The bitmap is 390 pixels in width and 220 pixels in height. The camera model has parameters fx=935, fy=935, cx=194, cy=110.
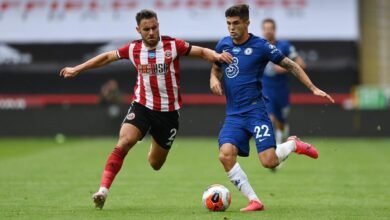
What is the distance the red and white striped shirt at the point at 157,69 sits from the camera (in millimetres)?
11070

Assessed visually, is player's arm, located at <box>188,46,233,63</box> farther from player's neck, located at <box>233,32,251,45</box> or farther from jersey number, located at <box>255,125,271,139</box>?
jersey number, located at <box>255,125,271,139</box>

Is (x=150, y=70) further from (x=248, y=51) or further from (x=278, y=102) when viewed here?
(x=278, y=102)

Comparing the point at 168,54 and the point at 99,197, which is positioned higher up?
the point at 168,54

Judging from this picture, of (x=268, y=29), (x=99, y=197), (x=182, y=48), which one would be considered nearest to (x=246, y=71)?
(x=182, y=48)

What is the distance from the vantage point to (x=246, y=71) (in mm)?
10961

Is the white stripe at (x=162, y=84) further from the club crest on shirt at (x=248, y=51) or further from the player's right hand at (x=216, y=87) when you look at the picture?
the club crest on shirt at (x=248, y=51)

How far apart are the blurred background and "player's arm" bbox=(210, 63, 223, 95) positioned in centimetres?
1805

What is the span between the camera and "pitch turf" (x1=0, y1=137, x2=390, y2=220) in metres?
10.4

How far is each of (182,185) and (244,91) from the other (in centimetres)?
358

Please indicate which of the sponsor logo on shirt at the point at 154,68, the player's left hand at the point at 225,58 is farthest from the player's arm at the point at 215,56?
the sponsor logo on shirt at the point at 154,68

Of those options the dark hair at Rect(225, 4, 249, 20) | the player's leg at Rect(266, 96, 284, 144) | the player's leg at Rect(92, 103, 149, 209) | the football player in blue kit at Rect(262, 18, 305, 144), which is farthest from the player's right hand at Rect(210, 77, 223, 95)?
the player's leg at Rect(266, 96, 284, 144)

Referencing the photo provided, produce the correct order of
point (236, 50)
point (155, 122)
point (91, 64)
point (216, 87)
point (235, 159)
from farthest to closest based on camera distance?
point (155, 122), point (91, 64), point (236, 50), point (235, 159), point (216, 87)

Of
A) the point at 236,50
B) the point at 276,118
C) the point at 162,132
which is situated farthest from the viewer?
the point at 276,118

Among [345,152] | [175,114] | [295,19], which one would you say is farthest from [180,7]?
[175,114]
